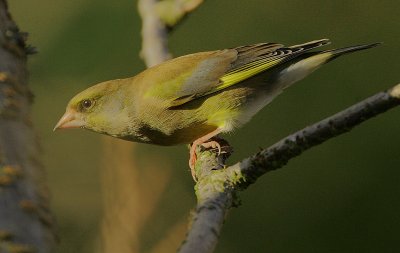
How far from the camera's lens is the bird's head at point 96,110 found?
10.5 feet

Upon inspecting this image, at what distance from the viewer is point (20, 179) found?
4.26 ft

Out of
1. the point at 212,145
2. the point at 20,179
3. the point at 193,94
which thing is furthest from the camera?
the point at 193,94

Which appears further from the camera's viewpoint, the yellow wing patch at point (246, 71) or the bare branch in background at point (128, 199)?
the yellow wing patch at point (246, 71)

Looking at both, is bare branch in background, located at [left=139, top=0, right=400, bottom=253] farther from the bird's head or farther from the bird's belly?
the bird's head

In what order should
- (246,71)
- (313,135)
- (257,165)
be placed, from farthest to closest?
(246,71)
(257,165)
(313,135)

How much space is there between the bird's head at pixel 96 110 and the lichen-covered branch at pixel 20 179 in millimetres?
1530

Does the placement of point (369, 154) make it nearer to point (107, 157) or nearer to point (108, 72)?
point (108, 72)

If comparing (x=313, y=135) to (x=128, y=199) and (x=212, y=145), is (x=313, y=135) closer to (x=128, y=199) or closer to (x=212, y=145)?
(x=128, y=199)

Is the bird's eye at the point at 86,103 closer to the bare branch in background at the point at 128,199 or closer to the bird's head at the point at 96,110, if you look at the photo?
the bird's head at the point at 96,110

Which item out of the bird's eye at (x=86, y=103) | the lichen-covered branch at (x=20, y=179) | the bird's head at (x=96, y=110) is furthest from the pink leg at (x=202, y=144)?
the lichen-covered branch at (x=20, y=179)

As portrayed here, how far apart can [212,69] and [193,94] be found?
15cm

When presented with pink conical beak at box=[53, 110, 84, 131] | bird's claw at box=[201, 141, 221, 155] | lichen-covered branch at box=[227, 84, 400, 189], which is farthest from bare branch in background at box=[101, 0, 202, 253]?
pink conical beak at box=[53, 110, 84, 131]

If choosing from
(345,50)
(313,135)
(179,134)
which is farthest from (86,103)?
(313,135)

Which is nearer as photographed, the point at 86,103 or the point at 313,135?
the point at 313,135
